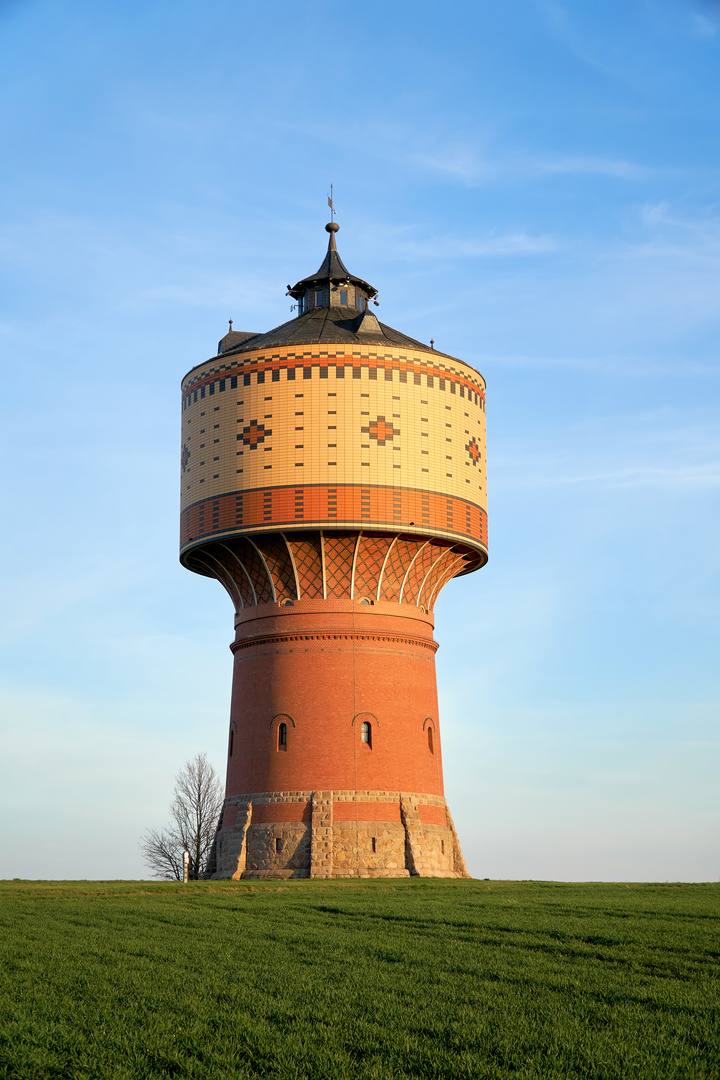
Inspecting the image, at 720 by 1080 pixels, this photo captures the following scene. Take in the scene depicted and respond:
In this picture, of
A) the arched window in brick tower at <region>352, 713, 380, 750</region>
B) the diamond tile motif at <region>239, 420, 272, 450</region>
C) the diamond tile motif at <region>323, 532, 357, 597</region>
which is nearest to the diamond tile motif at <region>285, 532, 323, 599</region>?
the diamond tile motif at <region>323, 532, 357, 597</region>

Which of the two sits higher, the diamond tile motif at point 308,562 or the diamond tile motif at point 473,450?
the diamond tile motif at point 473,450

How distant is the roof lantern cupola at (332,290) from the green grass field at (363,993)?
25706 mm

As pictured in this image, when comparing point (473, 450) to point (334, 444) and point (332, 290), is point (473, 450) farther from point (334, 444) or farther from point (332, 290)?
point (332, 290)

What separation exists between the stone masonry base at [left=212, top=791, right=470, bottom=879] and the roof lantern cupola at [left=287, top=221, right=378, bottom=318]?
18.1 metres

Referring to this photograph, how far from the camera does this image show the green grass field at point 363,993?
30.7ft

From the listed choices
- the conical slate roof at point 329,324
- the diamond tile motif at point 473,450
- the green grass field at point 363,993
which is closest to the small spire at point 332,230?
the conical slate roof at point 329,324

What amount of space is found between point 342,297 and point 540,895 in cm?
2388

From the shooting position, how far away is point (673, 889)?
1143 inches

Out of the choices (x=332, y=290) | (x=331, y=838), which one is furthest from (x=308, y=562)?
(x=332, y=290)

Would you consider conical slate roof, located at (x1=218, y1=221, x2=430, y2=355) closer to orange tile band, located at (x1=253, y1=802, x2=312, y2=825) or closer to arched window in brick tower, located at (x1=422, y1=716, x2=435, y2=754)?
arched window in brick tower, located at (x1=422, y1=716, x2=435, y2=754)

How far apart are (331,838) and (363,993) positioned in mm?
21019

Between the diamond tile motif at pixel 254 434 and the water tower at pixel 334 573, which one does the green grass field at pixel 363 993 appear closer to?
the water tower at pixel 334 573

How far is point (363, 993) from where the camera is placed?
39.4 ft

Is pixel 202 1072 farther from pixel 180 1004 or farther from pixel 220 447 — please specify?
pixel 220 447
